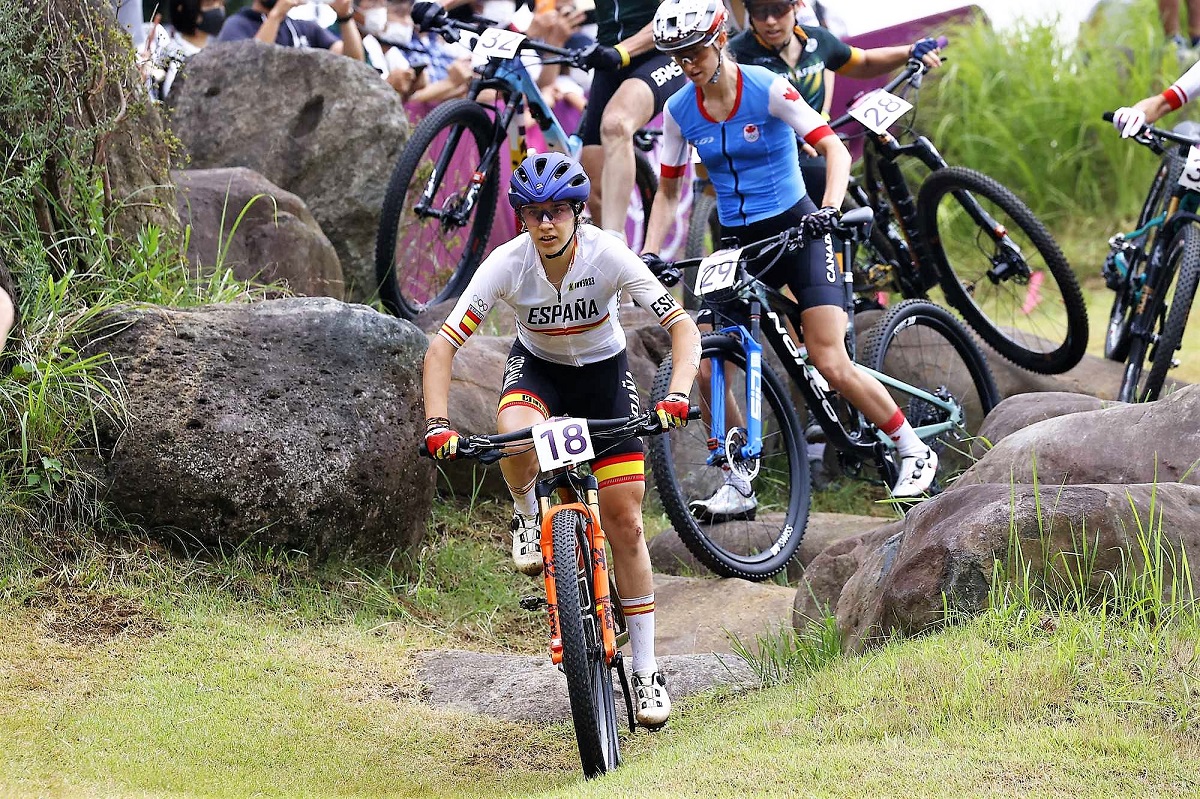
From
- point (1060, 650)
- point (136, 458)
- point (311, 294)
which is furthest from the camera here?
point (311, 294)

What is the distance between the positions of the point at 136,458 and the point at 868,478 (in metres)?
3.55

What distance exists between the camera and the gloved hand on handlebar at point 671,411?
4.77m

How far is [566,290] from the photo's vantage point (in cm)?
538

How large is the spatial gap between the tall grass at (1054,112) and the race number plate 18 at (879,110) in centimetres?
624

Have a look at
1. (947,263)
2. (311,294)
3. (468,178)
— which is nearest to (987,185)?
(947,263)

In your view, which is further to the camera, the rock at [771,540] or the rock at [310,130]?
the rock at [310,130]

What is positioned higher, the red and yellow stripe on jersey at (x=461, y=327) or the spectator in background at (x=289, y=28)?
the spectator in background at (x=289, y=28)

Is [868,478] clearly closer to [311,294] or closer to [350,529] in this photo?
[350,529]

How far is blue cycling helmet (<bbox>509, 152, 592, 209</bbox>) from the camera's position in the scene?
5.04 metres

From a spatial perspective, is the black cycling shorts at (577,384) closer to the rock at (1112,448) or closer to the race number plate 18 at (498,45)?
the rock at (1112,448)

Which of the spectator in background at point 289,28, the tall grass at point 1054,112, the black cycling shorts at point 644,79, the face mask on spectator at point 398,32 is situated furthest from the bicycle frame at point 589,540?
the tall grass at point 1054,112

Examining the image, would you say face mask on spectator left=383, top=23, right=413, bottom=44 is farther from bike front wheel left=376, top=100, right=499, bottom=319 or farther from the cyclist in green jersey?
the cyclist in green jersey

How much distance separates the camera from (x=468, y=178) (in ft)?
28.5

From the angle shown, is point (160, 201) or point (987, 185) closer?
point (160, 201)
